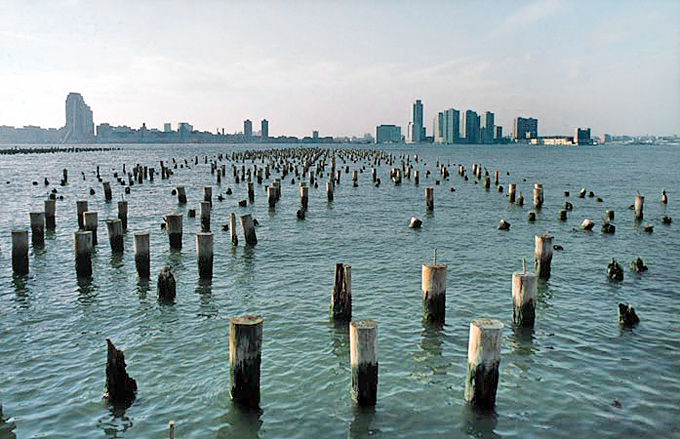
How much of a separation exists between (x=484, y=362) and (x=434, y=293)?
429 centimetres

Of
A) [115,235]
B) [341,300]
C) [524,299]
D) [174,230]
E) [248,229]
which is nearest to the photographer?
[524,299]

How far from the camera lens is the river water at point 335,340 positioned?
9.42 metres

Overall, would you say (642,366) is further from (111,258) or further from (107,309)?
(111,258)

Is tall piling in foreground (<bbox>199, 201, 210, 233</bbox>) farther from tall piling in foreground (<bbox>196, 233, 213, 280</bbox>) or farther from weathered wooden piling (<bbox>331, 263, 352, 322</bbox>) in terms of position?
weathered wooden piling (<bbox>331, 263, 352, 322</bbox>)

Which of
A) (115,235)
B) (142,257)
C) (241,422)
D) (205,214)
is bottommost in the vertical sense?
(241,422)

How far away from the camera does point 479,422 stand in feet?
30.6

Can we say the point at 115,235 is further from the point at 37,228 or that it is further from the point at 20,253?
the point at 37,228

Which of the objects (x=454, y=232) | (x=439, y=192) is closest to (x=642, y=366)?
(x=454, y=232)

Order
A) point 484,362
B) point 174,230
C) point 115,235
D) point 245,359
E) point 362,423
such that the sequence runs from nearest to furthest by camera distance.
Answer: point 362,423
point 484,362
point 245,359
point 115,235
point 174,230

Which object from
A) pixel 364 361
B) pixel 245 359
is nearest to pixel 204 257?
pixel 245 359

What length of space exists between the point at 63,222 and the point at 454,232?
888 inches

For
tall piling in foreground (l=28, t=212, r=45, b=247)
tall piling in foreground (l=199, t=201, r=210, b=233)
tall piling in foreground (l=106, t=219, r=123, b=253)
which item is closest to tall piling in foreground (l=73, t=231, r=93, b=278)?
tall piling in foreground (l=106, t=219, r=123, b=253)

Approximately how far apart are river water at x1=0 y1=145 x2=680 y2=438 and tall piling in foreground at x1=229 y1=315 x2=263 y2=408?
30 centimetres

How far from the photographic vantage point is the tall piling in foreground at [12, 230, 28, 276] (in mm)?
18656
